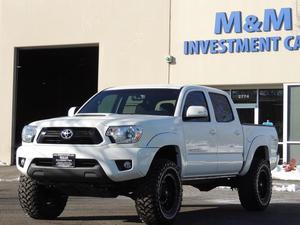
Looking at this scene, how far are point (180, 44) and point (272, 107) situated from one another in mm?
4080

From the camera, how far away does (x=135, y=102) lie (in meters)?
9.58

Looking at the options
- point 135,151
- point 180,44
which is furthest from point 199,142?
point 180,44

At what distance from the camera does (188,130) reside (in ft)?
29.7

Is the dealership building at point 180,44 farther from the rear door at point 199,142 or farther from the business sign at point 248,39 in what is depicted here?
the rear door at point 199,142

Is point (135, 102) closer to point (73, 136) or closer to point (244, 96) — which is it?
point (73, 136)

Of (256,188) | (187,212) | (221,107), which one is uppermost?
(221,107)

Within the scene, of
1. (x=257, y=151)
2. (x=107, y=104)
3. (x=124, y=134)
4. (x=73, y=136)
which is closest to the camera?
(x=124, y=134)

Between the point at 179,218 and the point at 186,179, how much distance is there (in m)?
0.90

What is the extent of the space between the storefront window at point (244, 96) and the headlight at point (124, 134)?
15.3m

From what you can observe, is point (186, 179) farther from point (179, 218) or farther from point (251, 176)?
point (251, 176)

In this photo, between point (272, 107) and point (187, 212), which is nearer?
point (187, 212)

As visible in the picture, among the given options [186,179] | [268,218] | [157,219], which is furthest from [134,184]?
[268,218]

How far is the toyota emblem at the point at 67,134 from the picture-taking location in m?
8.17

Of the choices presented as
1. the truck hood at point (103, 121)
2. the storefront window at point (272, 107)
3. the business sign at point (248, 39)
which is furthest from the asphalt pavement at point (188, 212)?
the business sign at point (248, 39)
